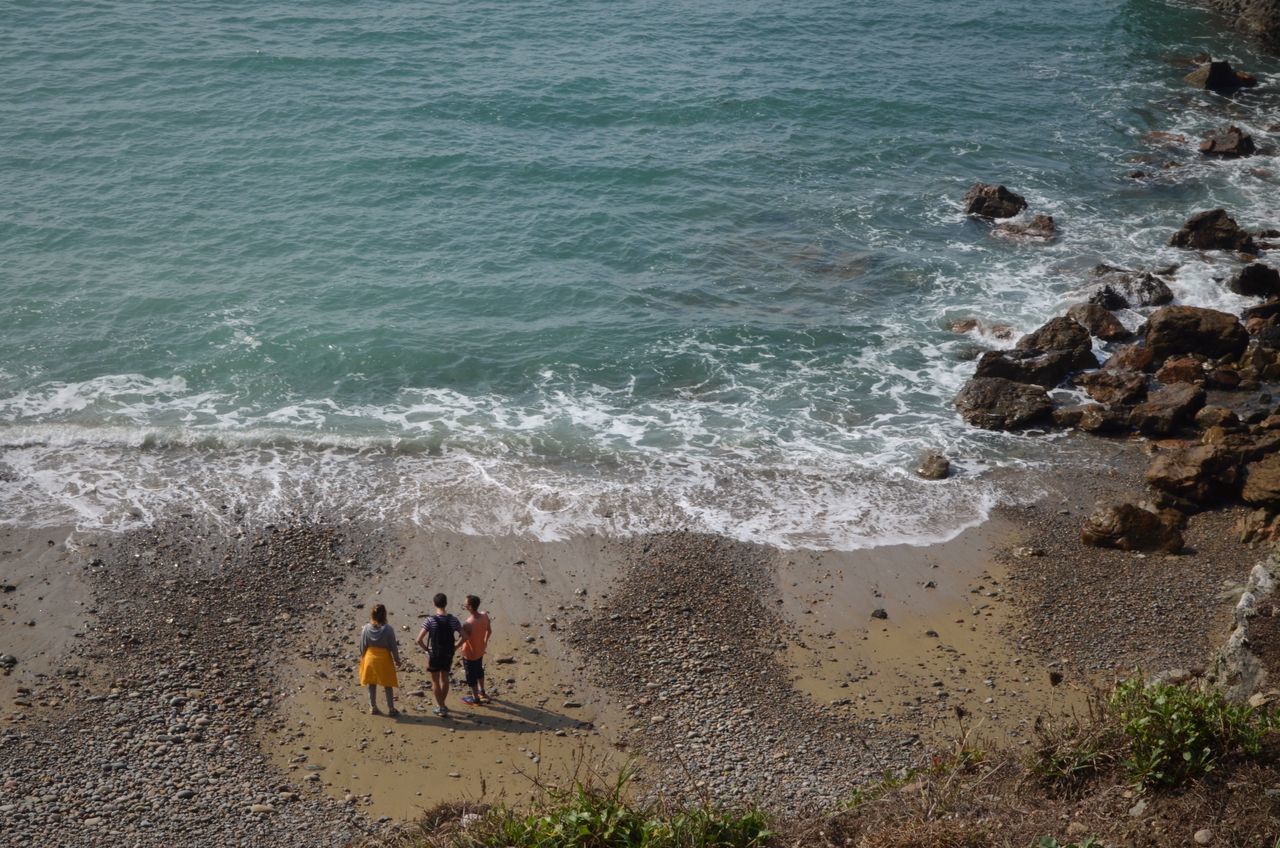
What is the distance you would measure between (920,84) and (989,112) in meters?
3.01

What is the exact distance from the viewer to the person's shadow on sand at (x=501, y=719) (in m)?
13.3

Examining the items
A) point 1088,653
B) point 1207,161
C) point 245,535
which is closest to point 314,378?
point 245,535

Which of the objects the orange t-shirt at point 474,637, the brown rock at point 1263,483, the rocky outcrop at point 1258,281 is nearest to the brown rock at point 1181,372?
the brown rock at point 1263,483

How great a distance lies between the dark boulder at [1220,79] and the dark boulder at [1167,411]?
2286 centimetres

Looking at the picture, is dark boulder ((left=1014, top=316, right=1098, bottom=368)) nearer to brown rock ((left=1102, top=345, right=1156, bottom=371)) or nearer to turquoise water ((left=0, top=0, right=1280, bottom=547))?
brown rock ((left=1102, top=345, right=1156, bottom=371))

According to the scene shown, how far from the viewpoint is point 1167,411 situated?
20.0 m

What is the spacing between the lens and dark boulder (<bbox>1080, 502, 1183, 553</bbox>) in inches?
655

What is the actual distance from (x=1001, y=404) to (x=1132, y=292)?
21.3 ft

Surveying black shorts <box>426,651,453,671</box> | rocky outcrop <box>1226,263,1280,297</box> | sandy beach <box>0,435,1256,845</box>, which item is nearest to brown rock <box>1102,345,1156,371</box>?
rocky outcrop <box>1226,263,1280,297</box>

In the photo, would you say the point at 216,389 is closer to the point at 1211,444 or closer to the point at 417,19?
the point at 1211,444

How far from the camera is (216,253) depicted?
26234mm

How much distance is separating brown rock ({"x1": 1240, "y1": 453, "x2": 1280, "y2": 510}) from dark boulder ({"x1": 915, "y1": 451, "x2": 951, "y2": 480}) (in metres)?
4.72

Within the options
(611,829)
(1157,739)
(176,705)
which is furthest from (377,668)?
(1157,739)

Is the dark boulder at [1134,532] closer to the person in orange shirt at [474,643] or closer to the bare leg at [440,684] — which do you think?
the person in orange shirt at [474,643]
